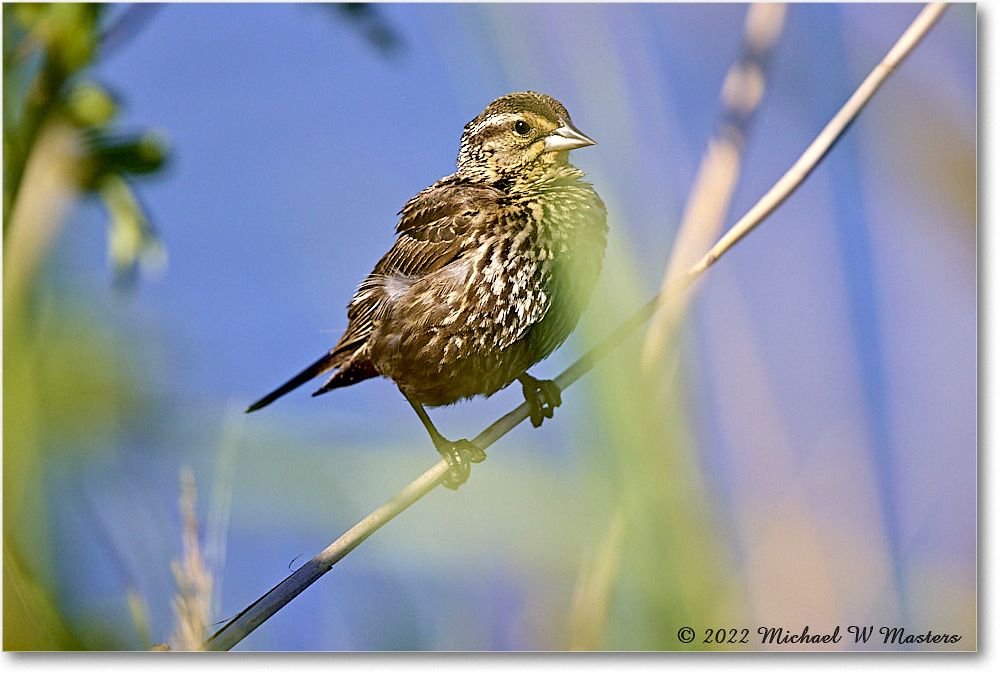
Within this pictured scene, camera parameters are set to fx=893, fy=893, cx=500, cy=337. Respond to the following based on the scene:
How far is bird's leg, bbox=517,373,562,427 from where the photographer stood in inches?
72.1

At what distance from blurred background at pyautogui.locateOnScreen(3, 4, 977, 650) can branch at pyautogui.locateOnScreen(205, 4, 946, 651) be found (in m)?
0.11

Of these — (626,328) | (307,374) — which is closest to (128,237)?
(307,374)

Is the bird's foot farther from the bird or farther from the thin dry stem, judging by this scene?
the thin dry stem

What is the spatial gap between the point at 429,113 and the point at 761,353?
878 mm

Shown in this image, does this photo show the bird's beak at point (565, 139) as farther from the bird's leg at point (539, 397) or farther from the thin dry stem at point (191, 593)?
the thin dry stem at point (191, 593)

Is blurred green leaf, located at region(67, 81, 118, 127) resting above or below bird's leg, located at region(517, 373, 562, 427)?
above

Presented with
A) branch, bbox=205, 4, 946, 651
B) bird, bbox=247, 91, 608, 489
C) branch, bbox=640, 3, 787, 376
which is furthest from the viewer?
bird, bbox=247, 91, 608, 489

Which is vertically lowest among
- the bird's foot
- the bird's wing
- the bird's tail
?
the bird's foot

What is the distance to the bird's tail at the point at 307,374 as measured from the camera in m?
1.93

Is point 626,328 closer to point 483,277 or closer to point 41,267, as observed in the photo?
point 483,277

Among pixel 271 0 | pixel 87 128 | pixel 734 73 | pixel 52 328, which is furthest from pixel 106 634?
pixel 734 73

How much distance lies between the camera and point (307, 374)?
1930 millimetres

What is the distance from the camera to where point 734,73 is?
186cm

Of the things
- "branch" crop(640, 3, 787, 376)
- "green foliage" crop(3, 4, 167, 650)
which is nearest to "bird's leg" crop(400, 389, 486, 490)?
"branch" crop(640, 3, 787, 376)
